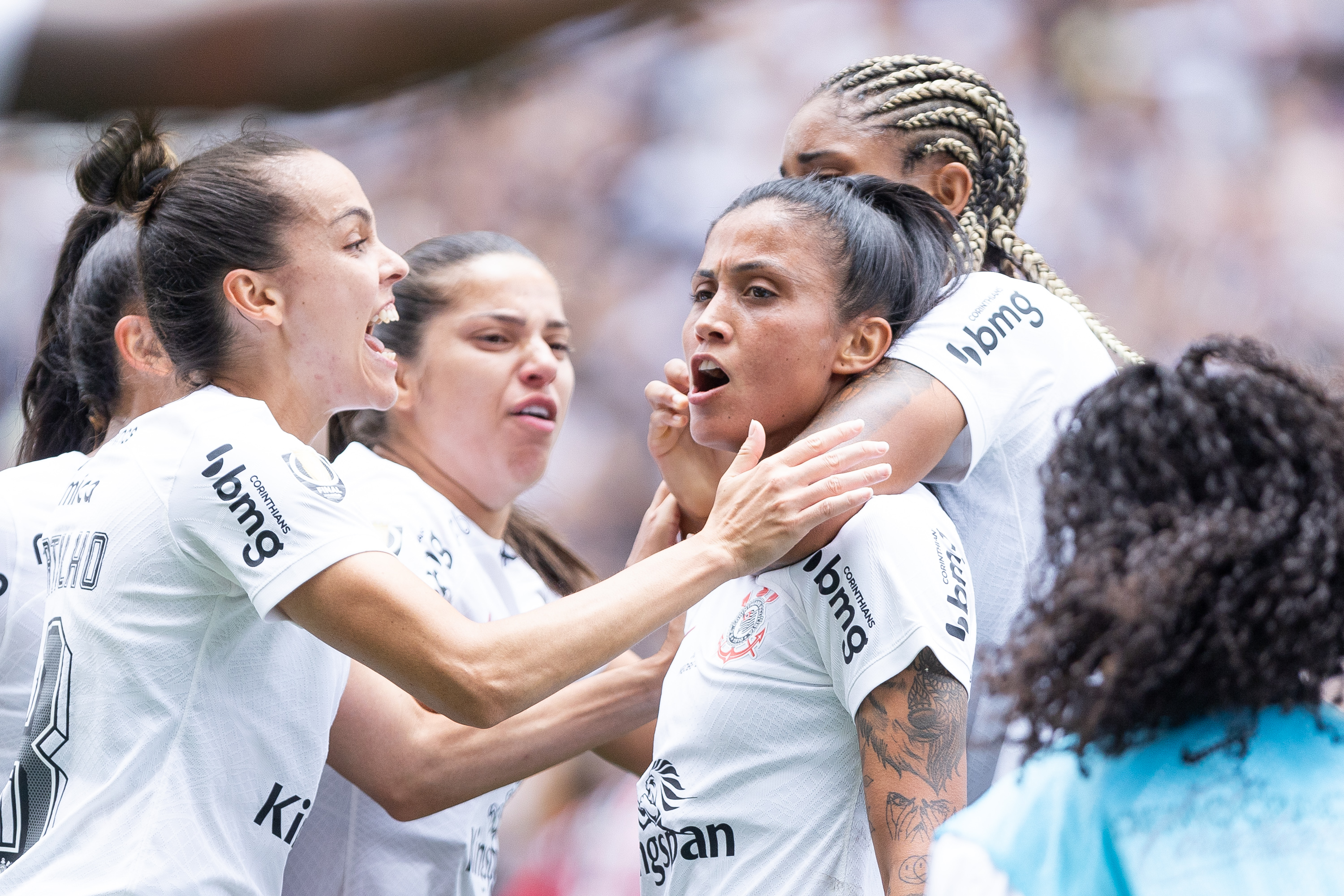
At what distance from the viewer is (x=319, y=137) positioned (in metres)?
5.92

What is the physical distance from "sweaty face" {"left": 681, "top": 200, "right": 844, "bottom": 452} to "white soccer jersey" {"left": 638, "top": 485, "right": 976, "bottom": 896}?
318mm

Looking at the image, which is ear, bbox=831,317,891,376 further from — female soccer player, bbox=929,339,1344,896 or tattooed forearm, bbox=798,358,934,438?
female soccer player, bbox=929,339,1344,896

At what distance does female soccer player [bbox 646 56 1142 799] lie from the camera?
2250 mm

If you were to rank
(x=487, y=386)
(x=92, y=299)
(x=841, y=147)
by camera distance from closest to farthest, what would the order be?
(x=841, y=147) → (x=92, y=299) → (x=487, y=386)

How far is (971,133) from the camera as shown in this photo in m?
2.75

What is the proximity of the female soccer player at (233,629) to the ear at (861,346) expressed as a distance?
0.26 metres

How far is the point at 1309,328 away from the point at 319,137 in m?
4.42

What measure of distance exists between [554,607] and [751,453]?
449 millimetres

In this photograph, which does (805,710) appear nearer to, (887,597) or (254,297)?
(887,597)

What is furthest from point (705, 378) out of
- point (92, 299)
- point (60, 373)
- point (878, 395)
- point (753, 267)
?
point (60, 373)

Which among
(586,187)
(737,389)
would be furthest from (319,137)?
(737,389)

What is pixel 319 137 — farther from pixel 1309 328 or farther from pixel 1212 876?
pixel 1212 876

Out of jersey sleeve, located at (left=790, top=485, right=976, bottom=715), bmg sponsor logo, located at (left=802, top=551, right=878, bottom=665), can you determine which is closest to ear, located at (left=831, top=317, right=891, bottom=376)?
jersey sleeve, located at (left=790, top=485, right=976, bottom=715)

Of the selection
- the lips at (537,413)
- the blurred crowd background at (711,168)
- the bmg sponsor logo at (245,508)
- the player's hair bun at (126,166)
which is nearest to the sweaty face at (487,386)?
the lips at (537,413)
